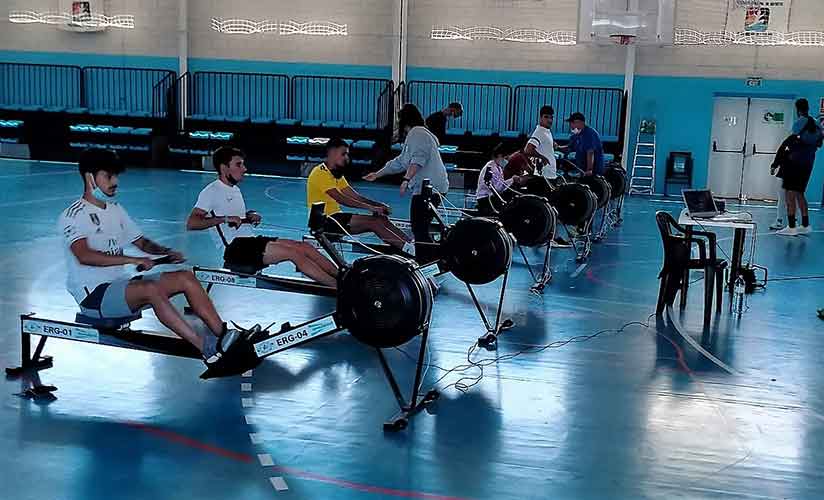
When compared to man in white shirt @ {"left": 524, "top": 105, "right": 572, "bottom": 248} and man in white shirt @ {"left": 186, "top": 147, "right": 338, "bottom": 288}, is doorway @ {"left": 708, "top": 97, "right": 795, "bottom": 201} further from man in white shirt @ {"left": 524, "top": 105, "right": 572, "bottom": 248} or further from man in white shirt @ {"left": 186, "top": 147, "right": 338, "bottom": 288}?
man in white shirt @ {"left": 186, "top": 147, "right": 338, "bottom": 288}

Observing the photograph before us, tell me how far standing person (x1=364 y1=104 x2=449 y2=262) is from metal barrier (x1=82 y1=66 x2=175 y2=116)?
41.3ft

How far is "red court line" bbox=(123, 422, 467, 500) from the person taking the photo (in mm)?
4168

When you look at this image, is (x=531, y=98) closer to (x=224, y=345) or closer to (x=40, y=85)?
(x=40, y=85)

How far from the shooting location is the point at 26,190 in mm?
15047

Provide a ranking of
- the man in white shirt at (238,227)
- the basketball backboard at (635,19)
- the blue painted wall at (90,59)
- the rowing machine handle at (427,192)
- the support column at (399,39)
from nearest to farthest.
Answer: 1. the man in white shirt at (238,227)
2. the rowing machine handle at (427,192)
3. the basketball backboard at (635,19)
4. the support column at (399,39)
5. the blue painted wall at (90,59)

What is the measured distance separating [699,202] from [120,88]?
15484 millimetres

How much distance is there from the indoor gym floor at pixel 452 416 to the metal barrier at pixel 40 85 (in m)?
13.6

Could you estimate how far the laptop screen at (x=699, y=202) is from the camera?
26.4 ft

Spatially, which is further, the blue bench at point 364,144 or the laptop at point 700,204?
the blue bench at point 364,144

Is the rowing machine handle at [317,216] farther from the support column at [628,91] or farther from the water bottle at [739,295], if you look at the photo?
the support column at [628,91]

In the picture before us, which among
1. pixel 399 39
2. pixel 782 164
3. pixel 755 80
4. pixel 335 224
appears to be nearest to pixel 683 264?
pixel 335 224

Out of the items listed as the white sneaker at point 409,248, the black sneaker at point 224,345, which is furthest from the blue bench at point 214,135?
the black sneaker at point 224,345

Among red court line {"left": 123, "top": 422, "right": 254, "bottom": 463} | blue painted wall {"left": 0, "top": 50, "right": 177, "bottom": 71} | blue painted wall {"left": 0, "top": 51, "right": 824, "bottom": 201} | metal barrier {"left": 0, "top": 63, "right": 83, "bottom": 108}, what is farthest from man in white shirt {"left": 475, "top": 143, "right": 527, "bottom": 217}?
metal barrier {"left": 0, "top": 63, "right": 83, "bottom": 108}

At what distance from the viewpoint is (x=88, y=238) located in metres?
5.28
